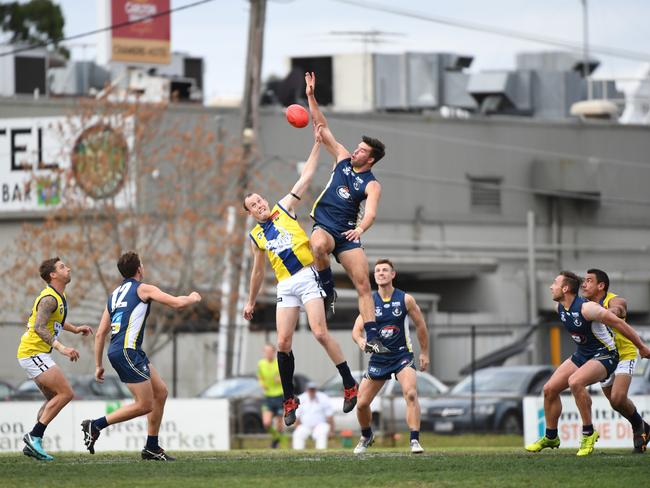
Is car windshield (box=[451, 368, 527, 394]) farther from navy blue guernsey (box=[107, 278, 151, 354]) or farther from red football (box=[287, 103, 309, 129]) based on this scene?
navy blue guernsey (box=[107, 278, 151, 354])

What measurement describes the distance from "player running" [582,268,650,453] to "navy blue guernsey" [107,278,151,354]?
5005 mm

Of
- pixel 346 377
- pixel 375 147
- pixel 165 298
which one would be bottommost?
pixel 346 377

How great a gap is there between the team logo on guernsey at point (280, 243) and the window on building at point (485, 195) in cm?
3389

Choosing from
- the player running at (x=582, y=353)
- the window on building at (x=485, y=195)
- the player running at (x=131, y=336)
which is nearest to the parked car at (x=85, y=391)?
the player running at (x=131, y=336)

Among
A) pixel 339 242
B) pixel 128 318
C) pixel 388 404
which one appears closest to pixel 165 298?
pixel 128 318

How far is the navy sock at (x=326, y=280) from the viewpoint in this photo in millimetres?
15648

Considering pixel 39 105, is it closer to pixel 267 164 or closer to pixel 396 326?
pixel 267 164

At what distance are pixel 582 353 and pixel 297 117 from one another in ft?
13.5

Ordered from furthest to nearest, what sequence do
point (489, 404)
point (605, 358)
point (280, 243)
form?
point (489, 404) → point (605, 358) → point (280, 243)

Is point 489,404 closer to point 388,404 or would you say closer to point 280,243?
point 388,404

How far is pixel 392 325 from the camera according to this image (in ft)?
53.9

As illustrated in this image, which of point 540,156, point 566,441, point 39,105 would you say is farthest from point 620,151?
point 566,441

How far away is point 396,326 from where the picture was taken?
16.4 meters

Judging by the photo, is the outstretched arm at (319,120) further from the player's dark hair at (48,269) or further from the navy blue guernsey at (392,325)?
the player's dark hair at (48,269)
